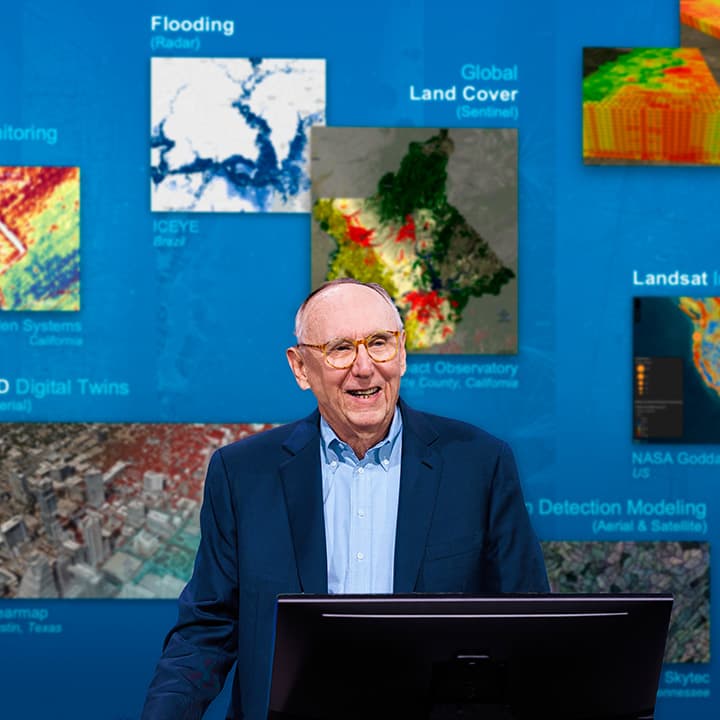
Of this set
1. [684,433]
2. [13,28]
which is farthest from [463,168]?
[13,28]

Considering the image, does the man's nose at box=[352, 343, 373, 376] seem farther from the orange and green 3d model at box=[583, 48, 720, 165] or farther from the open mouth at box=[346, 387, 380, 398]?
the orange and green 3d model at box=[583, 48, 720, 165]

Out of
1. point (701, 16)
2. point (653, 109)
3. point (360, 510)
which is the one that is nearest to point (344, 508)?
point (360, 510)

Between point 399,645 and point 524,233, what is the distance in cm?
185

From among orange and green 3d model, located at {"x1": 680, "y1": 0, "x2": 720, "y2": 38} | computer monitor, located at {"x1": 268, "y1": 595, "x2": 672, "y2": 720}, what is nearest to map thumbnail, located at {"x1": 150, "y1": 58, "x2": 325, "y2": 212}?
orange and green 3d model, located at {"x1": 680, "y1": 0, "x2": 720, "y2": 38}

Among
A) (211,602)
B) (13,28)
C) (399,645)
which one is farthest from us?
(13,28)

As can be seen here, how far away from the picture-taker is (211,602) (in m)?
1.70

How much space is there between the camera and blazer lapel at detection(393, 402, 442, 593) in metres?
1.71

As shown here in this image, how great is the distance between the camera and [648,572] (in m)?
2.80

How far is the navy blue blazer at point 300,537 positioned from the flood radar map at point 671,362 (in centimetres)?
115

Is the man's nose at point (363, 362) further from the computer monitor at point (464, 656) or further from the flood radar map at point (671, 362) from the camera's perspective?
the flood radar map at point (671, 362)

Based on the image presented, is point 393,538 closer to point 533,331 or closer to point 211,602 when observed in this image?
point 211,602

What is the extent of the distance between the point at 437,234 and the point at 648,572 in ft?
3.73

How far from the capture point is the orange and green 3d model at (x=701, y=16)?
2.82 metres

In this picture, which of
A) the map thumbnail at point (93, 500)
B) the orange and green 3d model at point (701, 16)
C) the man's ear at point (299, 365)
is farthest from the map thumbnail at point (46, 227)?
the orange and green 3d model at point (701, 16)
